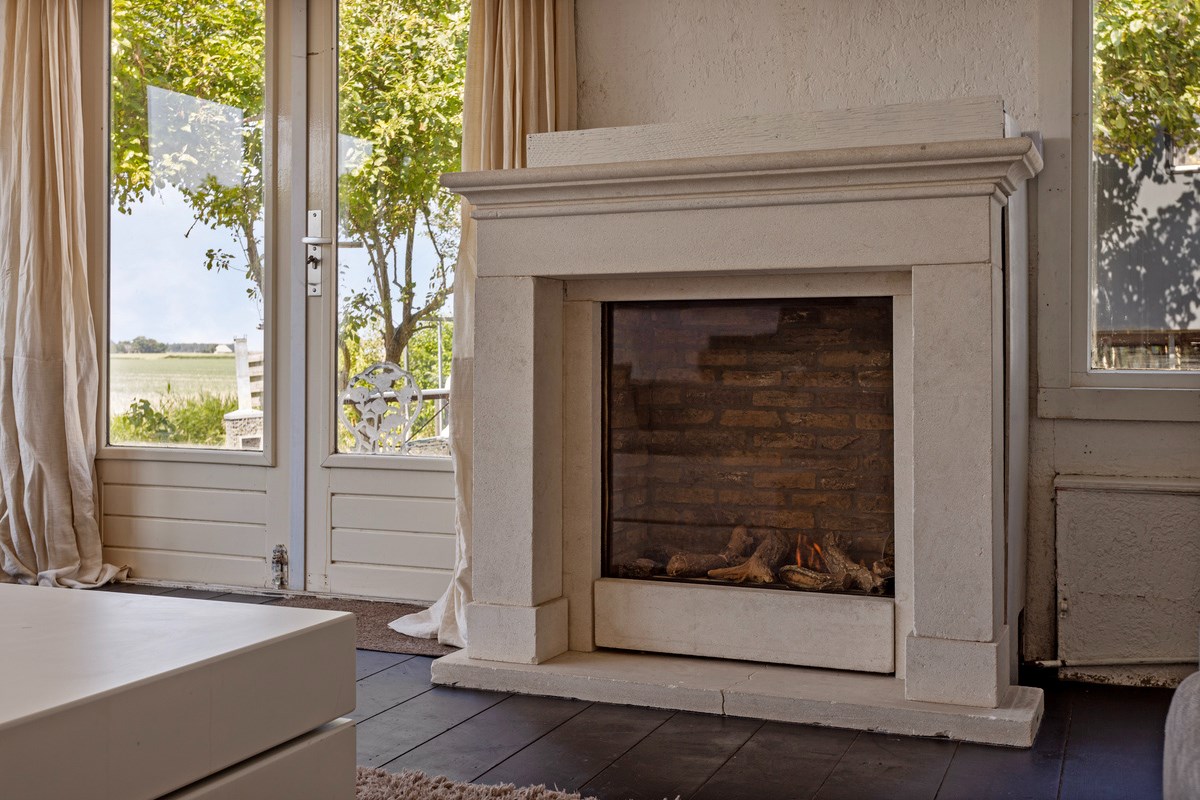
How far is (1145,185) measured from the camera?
3.30m

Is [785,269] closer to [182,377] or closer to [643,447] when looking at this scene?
[643,447]

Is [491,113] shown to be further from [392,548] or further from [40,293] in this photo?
[40,293]

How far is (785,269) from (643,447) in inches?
26.0

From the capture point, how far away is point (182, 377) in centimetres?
460

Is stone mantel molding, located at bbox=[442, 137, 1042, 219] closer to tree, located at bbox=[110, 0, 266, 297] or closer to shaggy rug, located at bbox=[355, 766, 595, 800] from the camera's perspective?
shaggy rug, located at bbox=[355, 766, 595, 800]

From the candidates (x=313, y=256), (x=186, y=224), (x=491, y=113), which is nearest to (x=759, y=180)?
(x=491, y=113)

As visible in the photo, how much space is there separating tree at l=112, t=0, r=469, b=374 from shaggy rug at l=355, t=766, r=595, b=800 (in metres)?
2.13

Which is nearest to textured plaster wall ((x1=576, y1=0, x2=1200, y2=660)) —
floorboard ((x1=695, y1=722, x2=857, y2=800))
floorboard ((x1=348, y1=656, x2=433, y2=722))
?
floorboard ((x1=695, y1=722, x2=857, y2=800))

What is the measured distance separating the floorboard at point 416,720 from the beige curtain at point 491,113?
64 cm

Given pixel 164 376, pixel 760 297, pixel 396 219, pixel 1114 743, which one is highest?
pixel 396 219

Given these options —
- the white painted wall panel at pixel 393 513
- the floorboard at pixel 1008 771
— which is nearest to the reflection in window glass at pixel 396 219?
the white painted wall panel at pixel 393 513

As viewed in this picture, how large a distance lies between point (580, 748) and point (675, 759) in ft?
0.71

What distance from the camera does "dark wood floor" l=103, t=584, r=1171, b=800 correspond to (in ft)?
7.62

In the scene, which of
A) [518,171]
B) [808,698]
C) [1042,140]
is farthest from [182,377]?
[1042,140]
